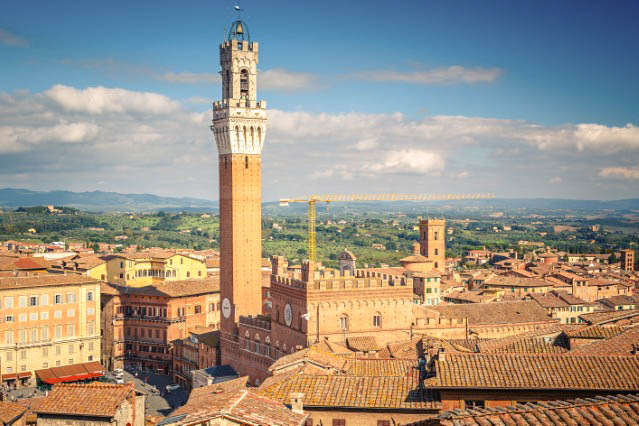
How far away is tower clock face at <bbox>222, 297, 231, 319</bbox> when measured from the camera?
2159 inches

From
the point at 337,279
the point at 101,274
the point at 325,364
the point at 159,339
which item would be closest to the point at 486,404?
the point at 325,364

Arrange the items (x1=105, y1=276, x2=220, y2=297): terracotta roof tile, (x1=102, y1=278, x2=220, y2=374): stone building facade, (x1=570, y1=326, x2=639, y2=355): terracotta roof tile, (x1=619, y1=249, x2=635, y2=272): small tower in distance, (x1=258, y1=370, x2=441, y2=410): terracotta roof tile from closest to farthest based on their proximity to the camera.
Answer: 1. (x1=258, y1=370, x2=441, y2=410): terracotta roof tile
2. (x1=570, y1=326, x2=639, y2=355): terracotta roof tile
3. (x1=102, y1=278, x2=220, y2=374): stone building facade
4. (x1=105, y1=276, x2=220, y2=297): terracotta roof tile
5. (x1=619, y1=249, x2=635, y2=272): small tower in distance

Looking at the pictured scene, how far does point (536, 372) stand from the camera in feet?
70.0

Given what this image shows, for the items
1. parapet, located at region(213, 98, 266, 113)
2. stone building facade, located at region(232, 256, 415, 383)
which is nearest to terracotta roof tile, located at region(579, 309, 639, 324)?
stone building facade, located at region(232, 256, 415, 383)

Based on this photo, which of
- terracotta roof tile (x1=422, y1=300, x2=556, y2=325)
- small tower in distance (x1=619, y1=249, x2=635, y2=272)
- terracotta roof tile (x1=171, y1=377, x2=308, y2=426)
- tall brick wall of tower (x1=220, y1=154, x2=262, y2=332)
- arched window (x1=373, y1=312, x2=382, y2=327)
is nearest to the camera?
terracotta roof tile (x1=171, y1=377, x2=308, y2=426)

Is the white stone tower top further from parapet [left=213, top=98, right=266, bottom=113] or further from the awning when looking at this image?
the awning

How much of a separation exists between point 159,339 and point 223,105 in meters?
22.6

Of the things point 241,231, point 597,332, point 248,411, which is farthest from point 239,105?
point 248,411

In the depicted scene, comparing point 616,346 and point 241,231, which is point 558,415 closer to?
point 616,346

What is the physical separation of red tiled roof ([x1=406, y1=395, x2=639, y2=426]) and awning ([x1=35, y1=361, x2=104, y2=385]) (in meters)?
48.2

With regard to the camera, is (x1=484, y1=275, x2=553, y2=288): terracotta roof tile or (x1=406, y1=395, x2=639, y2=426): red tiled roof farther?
(x1=484, y1=275, x2=553, y2=288): terracotta roof tile

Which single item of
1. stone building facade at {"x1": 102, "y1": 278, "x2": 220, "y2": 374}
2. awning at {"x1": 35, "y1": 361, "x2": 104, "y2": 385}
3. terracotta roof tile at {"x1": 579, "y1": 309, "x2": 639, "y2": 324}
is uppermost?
terracotta roof tile at {"x1": 579, "y1": 309, "x2": 639, "y2": 324}

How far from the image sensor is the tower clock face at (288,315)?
45.8m

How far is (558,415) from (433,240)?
274 ft
